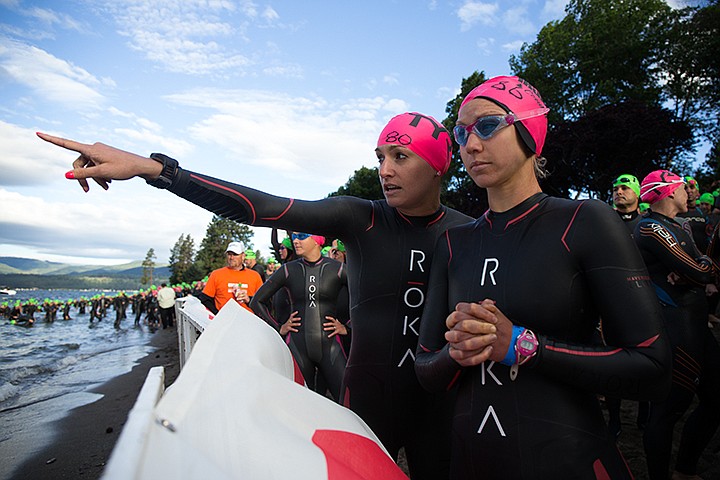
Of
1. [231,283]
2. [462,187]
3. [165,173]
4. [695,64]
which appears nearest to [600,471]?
[165,173]

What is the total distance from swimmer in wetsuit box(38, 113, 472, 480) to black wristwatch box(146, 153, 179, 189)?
27 cm

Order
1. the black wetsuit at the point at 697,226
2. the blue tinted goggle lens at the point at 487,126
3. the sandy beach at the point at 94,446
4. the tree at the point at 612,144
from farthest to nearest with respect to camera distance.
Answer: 1. the tree at the point at 612,144
2. the black wetsuit at the point at 697,226
3. the sandy beach at the point at 94,446
4. the blue tinted goggle lens at the point at 487,126

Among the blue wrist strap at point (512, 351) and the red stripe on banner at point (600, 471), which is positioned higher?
the blue wrist strap at point (512, 351)

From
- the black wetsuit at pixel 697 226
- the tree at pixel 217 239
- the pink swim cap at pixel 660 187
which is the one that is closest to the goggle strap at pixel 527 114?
the pink swim cap at pixel 660 187

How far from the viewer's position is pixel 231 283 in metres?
9.09

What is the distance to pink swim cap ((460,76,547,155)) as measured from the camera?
177 cm

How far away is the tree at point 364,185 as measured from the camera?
38.0m

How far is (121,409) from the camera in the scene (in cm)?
794

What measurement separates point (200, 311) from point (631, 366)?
3.37m

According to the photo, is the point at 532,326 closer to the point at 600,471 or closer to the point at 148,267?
the point at 600,471

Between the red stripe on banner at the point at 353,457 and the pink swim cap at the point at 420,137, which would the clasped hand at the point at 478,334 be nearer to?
the red stripe on banner at the point at 353,457

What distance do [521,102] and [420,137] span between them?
2.49 ft

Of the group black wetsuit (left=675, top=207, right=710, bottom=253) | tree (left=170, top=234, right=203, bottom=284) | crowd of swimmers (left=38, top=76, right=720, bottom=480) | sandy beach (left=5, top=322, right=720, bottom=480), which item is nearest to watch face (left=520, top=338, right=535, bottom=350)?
crowd of swimmers (left=38, top=76, right=720, bottom=480)

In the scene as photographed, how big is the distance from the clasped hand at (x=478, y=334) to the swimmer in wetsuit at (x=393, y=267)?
3.19 feet
